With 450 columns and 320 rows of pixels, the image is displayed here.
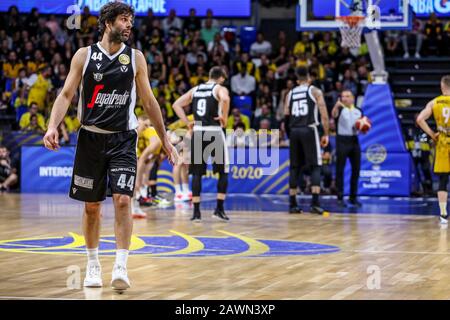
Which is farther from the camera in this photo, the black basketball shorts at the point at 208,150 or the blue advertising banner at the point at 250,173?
the blue advertising banner at the point at 250,173

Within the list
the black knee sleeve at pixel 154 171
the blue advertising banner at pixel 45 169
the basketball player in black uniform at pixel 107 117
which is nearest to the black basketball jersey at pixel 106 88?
Answer: the basketball player in black uniform at pixel 107 117

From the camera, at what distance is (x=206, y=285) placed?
Result: 639 centimetres

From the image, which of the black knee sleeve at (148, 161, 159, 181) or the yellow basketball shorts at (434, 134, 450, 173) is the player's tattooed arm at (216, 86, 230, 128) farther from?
the black knee sleeve at (148, 161, 159, 181)

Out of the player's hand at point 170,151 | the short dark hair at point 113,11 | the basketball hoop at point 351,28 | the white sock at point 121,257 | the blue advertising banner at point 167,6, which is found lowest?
the white sock at point 121,257

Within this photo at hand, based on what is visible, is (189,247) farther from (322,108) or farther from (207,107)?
(322,108)

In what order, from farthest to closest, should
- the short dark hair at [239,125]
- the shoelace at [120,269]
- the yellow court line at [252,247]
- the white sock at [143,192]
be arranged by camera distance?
the short dark hair at [239,125] → the white sock at [143,192] → the yellow court line at [252,247] → the shoelace at [120,269]

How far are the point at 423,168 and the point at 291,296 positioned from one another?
1310 cm

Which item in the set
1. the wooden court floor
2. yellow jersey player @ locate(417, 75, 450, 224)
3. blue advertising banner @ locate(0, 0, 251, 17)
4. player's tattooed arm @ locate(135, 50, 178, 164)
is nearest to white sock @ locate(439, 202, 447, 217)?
yellow jersey player @ locate(417, 75, 450, 224)

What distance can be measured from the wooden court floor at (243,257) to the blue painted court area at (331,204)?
140 cm

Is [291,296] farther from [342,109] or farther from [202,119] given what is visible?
[342,109]

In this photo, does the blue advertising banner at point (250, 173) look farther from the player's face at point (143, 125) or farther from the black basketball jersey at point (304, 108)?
the black basketball jersey at point (304, 108)

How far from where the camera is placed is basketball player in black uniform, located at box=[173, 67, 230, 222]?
12055 mm

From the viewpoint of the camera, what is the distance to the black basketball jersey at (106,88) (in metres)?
6.21

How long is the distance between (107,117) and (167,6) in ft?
65.6
